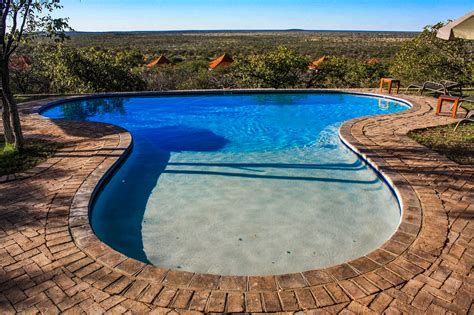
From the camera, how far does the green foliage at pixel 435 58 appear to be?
41.9 feet

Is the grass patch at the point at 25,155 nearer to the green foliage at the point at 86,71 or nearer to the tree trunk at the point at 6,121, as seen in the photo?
the tree trunk at the point at 6,121

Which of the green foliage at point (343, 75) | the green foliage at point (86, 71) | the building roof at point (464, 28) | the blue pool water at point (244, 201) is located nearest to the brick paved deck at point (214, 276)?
the blue pool water at point (244, 201)

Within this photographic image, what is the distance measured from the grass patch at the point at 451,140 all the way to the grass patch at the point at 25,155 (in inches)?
274

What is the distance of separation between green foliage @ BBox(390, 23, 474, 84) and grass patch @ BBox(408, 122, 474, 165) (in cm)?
599

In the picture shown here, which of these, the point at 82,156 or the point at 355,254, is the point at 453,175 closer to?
the point at 355,254

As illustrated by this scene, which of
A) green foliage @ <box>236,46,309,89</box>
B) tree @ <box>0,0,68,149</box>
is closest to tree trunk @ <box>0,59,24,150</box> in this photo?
tree @ <box>0,0,68,149</box>

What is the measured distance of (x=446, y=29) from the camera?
6559 millimetres

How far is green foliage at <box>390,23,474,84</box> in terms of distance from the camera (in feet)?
41.9

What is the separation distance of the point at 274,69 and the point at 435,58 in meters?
6.09

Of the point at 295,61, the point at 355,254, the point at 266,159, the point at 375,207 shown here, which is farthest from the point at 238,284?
the point at 295,61

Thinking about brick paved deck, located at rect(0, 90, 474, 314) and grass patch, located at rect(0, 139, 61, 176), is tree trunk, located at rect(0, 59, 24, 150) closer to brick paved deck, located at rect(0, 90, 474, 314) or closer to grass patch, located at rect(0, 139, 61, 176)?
grass patch, located at rect(0, 139, 61, 176)

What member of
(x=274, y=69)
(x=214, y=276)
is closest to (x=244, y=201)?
(x=214, y=276)

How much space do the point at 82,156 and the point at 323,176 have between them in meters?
4.26

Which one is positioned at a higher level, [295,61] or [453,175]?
[295,61]
